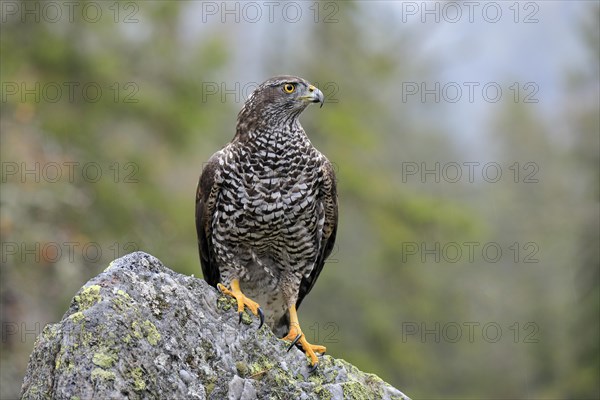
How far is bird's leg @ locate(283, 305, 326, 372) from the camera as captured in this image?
4.71m

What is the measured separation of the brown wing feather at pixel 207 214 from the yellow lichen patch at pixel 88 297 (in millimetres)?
1929

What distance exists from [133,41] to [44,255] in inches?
145

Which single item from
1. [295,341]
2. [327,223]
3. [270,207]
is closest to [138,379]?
[295,341]

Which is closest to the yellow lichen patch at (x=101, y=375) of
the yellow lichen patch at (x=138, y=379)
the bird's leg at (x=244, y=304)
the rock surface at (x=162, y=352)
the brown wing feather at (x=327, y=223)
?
the rock surface at (x=162, y=352)

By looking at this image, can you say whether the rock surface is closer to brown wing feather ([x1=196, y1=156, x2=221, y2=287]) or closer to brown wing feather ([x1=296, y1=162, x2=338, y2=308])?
brown wing feather ([x1=196, y1=156, x2=221, y2=287])

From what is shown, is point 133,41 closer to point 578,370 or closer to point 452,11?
point 452,11

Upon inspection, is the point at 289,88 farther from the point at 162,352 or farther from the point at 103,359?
the point at 103,359

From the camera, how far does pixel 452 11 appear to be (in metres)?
16.1

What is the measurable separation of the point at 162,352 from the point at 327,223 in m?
2.44

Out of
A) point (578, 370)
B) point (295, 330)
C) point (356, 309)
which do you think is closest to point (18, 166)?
point (295, 330)

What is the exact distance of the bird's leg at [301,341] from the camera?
471 centimetres

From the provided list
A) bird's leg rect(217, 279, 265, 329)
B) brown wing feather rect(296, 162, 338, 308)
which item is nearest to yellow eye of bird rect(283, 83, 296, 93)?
brown wing feather rect(296, 162, 338, 308)

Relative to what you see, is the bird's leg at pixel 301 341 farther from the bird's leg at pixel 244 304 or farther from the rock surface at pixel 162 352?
the bird's leg at pixel 244 304

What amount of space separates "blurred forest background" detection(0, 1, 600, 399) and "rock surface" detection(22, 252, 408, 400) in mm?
4554
